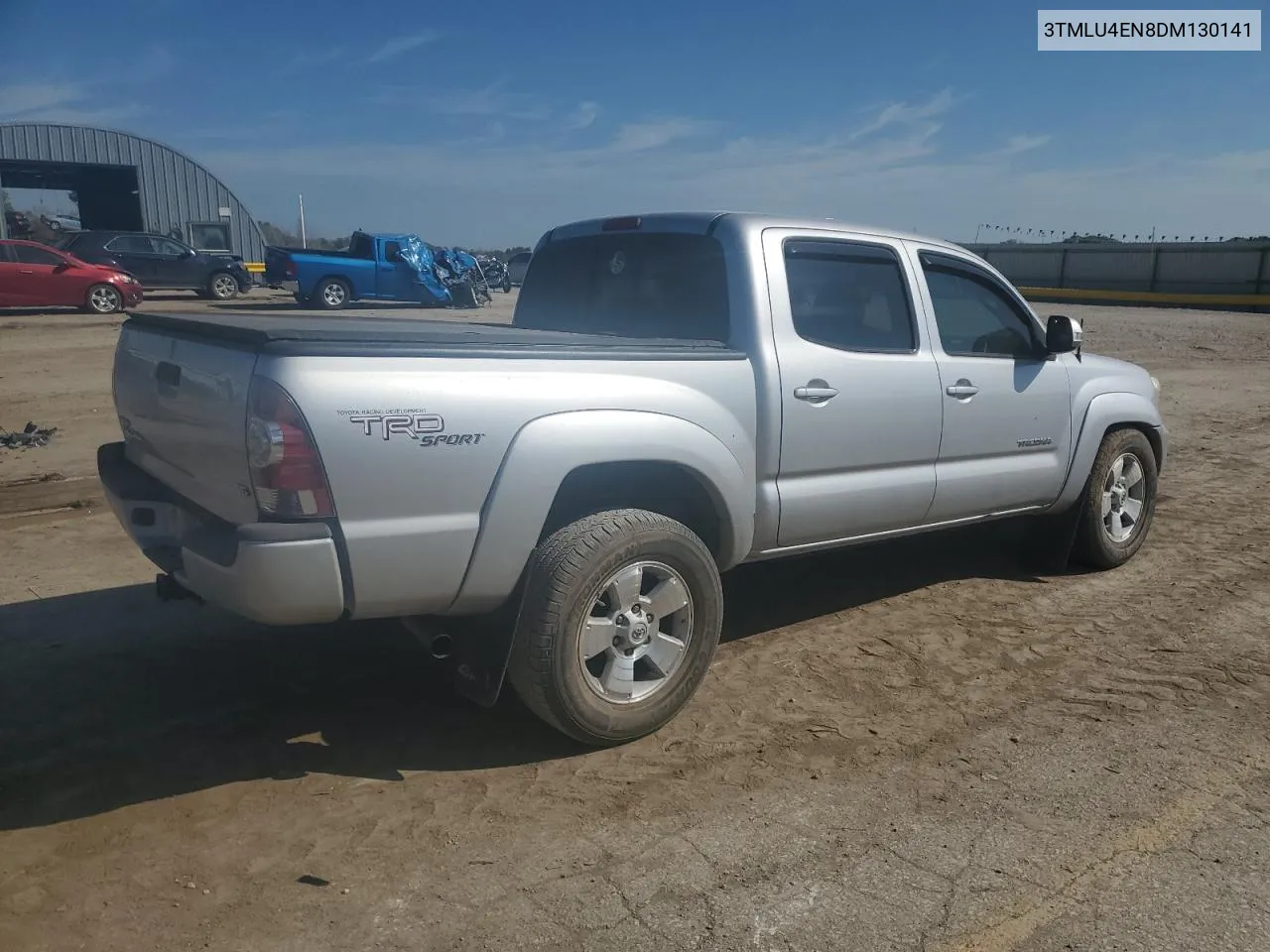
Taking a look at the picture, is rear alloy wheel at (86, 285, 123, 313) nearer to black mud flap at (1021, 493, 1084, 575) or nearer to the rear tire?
the rear tire

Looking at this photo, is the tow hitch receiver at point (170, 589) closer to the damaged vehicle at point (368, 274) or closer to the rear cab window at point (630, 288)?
the rear cab window at point (630, 288)

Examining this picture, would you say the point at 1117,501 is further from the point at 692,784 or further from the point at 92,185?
the point at 92,185

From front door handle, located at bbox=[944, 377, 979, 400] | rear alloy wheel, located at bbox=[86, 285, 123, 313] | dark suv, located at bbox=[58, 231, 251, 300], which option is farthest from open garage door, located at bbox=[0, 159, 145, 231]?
front door handle, located at bbox=[944, 377, 979, 400]

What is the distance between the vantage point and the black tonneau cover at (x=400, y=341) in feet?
10.1

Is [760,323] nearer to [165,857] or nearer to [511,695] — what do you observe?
[511,695]

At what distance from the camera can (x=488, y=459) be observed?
334cm

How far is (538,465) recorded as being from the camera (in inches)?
135

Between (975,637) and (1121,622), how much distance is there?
32.4 inches

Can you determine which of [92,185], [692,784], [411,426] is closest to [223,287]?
[92,185]

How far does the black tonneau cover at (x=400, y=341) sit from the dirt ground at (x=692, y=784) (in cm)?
144

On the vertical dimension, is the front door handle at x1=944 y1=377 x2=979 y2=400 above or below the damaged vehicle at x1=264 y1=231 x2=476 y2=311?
below

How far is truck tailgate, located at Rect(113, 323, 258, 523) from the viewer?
10.2 ft

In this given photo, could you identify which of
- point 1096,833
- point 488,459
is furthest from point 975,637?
point 488,459

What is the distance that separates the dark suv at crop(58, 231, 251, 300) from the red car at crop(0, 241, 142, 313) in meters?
3.44
